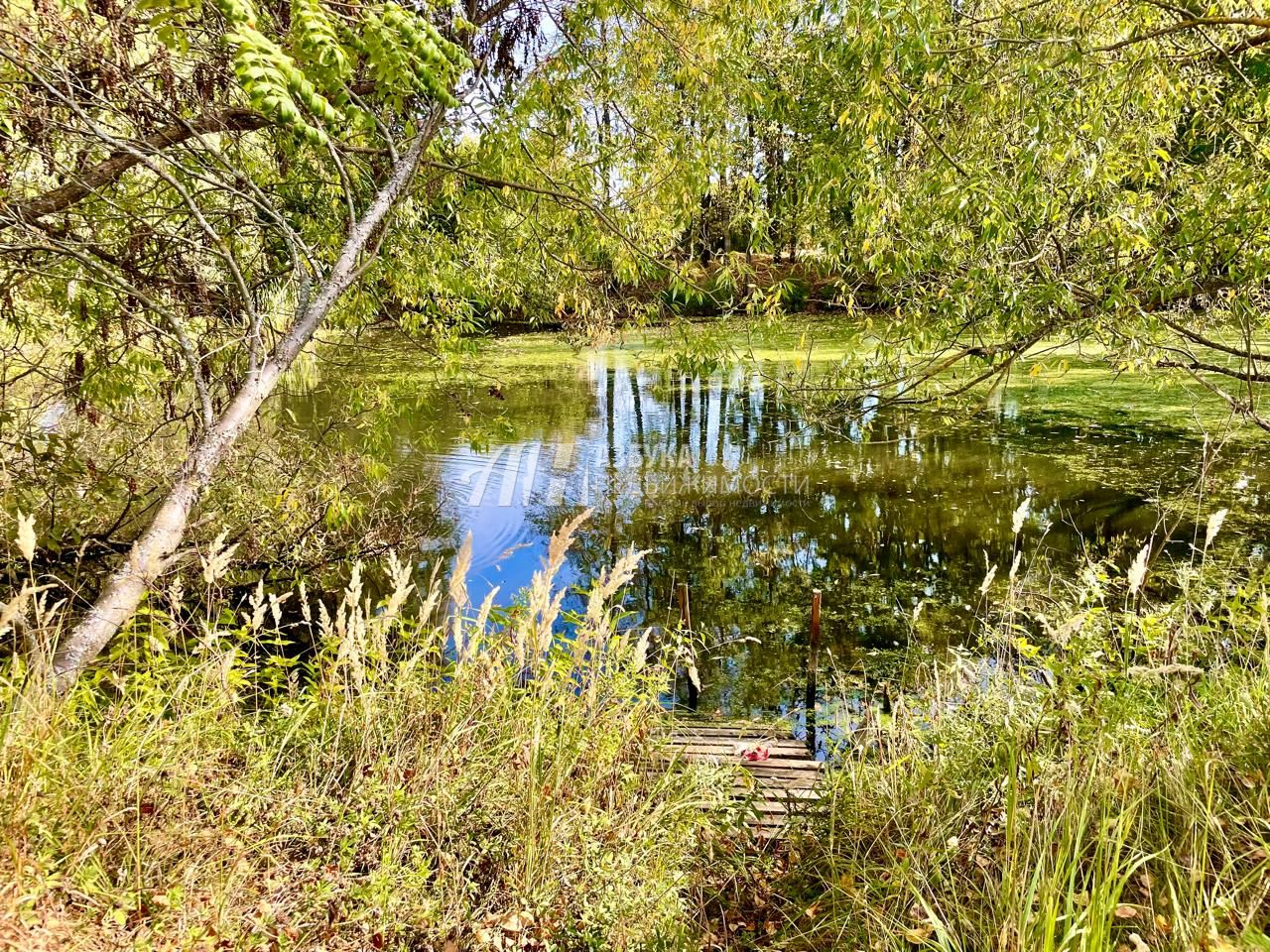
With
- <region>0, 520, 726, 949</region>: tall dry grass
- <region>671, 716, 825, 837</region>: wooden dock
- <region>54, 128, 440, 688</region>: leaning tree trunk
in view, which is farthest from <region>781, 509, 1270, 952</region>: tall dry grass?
<region>54, 128, 440, 688</region>: leaning tree trunk

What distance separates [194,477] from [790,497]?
7157 millimetres

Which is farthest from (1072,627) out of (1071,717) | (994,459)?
(994,459)

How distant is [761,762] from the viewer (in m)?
3.38

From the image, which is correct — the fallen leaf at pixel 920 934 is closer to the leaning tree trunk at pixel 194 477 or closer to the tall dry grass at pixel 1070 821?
the tall dry grass at pixel 1070 821

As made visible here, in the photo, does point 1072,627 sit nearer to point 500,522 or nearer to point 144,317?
point 144,317

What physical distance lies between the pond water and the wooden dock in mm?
702

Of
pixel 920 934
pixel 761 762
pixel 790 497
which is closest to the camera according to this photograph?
pixel 920 934

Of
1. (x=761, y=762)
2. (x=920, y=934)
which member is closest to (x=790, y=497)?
(x=761, y=762)

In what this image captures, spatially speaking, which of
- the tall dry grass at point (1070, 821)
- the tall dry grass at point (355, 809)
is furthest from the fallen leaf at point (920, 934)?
the tall dry grass at point (355, 809)

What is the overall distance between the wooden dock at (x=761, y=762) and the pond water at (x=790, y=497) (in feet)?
2.30

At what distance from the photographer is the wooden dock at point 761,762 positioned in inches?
104

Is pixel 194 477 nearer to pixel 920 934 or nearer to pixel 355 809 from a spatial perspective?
pixel 355 809

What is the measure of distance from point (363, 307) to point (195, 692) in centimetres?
257

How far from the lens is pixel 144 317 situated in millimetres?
3184
